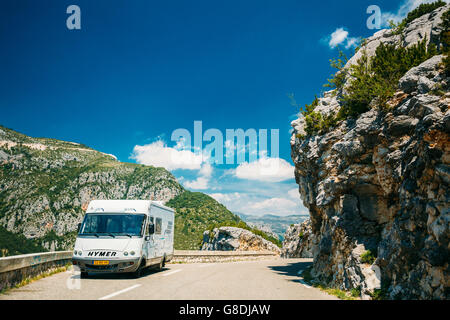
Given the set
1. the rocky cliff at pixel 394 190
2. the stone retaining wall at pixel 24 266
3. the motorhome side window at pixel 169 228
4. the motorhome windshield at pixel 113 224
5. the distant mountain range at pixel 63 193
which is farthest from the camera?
the distant mountain range at pixel 63 193

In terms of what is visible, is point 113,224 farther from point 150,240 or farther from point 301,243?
point 301,243

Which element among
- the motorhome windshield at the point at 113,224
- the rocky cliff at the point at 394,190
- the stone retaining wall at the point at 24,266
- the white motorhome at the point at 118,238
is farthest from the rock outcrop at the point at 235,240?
the motorhome windshield at the point at 113,224

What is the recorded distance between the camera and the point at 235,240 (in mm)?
42219

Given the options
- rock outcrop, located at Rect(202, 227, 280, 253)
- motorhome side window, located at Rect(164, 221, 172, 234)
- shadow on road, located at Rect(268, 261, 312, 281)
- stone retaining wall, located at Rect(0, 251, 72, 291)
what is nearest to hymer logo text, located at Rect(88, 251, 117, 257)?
stone retaining wall, located at Rect(0, 251, 72, 291)

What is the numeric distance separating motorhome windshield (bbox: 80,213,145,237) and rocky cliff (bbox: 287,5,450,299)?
26.1 ft

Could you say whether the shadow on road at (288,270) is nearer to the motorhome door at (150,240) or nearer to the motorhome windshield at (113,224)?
the motorhome door at (150,240)

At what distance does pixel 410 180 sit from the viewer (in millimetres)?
8117

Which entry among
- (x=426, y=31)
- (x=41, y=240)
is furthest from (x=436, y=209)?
(x=41, y=240)

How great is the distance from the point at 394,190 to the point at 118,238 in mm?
9873

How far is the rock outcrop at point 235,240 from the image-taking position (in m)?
42.1

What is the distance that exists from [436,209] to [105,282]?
957cm

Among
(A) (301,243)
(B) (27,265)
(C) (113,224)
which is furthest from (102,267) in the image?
(A) (301,243)

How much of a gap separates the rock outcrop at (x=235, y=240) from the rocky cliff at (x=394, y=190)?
27.5 m
